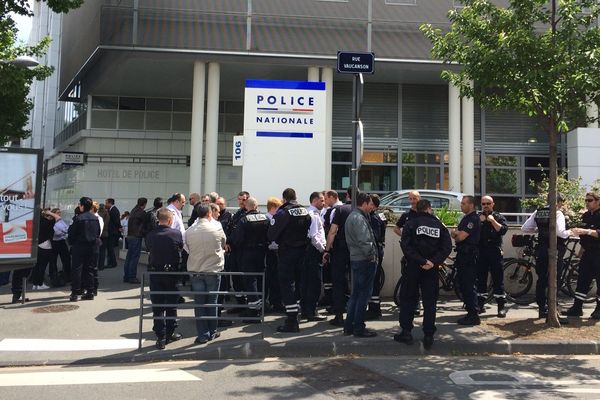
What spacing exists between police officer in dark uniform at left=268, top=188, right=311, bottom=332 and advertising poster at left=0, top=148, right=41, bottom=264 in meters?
4.52

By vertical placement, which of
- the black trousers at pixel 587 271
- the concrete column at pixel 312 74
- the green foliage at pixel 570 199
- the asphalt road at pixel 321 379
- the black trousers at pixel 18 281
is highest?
the concrete column at pixel 312 74

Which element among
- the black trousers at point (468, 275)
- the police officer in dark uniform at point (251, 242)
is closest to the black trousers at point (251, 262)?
the police officer in dark uniform at point (251, 242)

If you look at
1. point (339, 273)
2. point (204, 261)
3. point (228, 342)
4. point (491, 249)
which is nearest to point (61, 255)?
point (204, 261)

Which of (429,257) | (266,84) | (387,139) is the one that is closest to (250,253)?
(429,257)

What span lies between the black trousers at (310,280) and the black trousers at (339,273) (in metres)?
0.30

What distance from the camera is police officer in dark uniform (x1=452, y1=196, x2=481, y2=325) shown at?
26.6 feet

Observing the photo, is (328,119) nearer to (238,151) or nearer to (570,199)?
(238,151)

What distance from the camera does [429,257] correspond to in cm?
701

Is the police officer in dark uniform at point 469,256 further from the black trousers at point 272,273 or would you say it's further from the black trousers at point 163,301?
the black trousers at point 163,301

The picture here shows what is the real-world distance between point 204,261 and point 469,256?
405 cm

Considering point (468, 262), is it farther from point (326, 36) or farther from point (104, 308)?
point (326, 36)

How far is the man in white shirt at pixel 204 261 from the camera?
712 cm

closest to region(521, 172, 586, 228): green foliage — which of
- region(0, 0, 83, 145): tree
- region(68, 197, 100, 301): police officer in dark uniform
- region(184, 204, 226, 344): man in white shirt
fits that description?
region(184, 204, 226, 344): man in white shirt

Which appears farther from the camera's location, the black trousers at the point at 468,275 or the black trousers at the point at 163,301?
the black trousers at the point at 468,275
